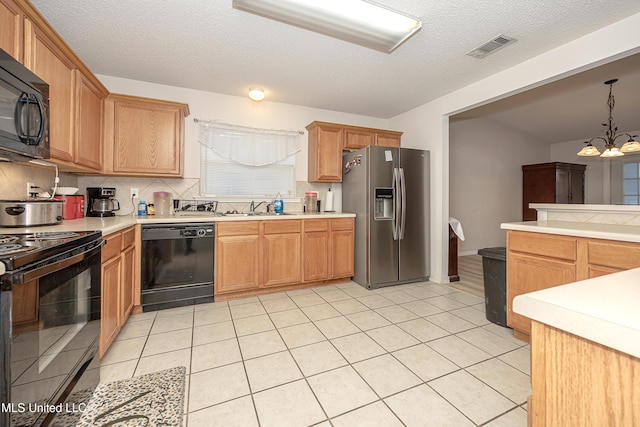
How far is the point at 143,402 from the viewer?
1464 mm

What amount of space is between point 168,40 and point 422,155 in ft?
9.98

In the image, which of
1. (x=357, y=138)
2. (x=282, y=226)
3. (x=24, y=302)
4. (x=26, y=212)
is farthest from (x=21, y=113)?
(x=357, y=138)

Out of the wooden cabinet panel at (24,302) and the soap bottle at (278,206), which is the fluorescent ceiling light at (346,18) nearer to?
the wooden cabinet panel at (24,302)

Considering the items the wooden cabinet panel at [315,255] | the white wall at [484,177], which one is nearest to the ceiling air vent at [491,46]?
the wooden cabinet panel at [315,255]

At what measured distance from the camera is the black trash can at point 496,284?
7.79 ft

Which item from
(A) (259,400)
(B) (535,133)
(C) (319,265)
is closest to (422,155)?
(C) (319,265)

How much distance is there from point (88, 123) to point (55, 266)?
1843mm

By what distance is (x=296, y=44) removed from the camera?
2.44 m

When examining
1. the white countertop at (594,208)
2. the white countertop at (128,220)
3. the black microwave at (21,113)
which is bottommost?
the white countertop at (128,220)

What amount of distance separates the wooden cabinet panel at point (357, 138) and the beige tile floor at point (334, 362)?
2178mm

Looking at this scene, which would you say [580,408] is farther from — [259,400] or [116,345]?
[116,345]

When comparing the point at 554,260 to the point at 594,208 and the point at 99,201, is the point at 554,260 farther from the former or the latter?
the point at 99,201

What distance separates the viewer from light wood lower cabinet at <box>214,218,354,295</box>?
9.64ft

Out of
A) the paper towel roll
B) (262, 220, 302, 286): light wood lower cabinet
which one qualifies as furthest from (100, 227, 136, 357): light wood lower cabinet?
the paper towel roll
